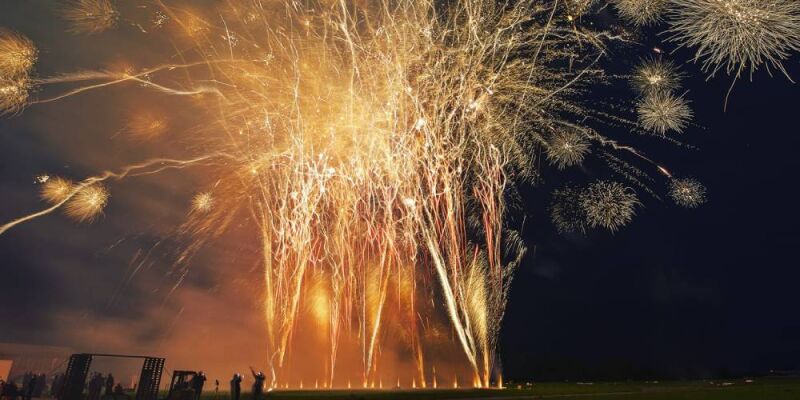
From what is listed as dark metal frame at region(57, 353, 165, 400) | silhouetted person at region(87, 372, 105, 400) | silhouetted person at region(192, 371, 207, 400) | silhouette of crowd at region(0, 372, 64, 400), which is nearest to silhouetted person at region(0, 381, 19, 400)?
silhouette of crowd at region(0, 372, 64, 400)

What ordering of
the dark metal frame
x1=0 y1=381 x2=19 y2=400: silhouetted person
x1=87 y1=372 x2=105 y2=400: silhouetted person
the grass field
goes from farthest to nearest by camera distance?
the grass field
x1=87 y1=372 x2=105 y2=400: silhouetted person
x1=0 y1=381 x2=19 y2=400: silhouetted person
the dark metal frame

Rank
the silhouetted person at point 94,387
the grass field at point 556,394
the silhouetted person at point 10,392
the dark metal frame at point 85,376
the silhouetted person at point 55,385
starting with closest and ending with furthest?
the dark metal frame at point 85,376
the silhouetted person at point 10,392
the silhouetted person at point 94,387
the grass field at point 556,394
the silhouetted person at point 55,385

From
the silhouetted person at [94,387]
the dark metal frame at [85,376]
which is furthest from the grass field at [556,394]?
the silhouetted person at [94,387]

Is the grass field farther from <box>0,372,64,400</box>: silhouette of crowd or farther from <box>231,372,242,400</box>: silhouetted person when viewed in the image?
<box>0,372,64,400</box>: silhouette of crowd

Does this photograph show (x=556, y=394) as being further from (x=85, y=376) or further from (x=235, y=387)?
(x=85, y=376)

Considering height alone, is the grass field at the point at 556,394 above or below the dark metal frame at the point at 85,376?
below

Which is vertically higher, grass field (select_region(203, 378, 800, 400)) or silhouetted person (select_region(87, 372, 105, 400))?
silhouetted person (select_region(87, 372, 105, 400))

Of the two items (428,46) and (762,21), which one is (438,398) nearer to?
(428,46)

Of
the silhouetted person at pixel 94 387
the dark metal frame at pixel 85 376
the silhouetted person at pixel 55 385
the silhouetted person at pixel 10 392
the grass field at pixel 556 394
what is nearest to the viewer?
the dark metal frame at pixel 85 376

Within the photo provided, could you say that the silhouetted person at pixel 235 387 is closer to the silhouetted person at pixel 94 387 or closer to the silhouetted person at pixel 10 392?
the silhouetted person at pixel 94 387

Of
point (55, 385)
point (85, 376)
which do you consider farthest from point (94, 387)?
point (55, 385)

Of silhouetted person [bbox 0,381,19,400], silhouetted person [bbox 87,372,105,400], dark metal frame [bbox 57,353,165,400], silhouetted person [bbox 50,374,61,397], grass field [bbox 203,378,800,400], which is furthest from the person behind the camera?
silhouetted person [bbox 50,374,61,397]

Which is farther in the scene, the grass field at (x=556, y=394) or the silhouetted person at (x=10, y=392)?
the grass field at (x=556, y=394)

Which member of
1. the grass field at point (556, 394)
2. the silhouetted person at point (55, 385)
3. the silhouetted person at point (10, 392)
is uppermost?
the silhouetted person at point (55, 385)
